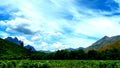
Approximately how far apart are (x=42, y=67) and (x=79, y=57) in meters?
106

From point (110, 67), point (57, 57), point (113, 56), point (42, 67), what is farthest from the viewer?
point (57, 57)

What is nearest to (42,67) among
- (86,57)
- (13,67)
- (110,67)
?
(13,67)

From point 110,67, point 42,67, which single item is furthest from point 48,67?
point 110,67

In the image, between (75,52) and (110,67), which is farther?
(75,52)

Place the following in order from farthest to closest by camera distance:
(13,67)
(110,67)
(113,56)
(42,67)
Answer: (113,56), (110,67), (13,67), (42,67)

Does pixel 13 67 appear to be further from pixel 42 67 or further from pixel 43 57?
pixel 43 57

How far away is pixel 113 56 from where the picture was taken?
140 m

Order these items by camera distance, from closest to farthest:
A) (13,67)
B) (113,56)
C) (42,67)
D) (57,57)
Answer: (42,67) < (13,67) < (113,56) < (57,57)

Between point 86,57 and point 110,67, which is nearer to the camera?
point 110,67

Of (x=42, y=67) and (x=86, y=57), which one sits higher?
(x=86, y=57)

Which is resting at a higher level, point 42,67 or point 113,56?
point 113,56

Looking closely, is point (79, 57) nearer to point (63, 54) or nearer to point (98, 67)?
point (63, 54)

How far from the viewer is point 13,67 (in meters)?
43.3

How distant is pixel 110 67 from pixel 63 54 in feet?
334
